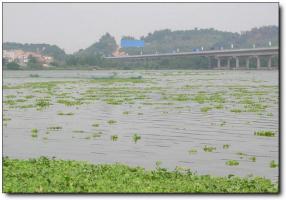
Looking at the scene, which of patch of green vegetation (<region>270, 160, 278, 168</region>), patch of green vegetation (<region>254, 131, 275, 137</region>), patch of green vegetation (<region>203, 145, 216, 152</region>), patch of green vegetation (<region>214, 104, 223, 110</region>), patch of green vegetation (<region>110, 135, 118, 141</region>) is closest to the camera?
patch of green vegetation (<region>270, 160, 278, 168</region>)

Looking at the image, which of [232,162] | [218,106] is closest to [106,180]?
[232,162]

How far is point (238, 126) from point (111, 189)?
1177cm

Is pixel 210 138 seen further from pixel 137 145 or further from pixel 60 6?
pixel 60 6

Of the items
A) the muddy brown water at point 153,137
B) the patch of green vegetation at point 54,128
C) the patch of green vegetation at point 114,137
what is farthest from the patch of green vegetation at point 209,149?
the patch of green vegetation at point 54,128

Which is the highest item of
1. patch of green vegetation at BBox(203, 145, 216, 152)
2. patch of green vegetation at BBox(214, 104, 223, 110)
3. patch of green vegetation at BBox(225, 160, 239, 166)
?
patch of green vegetation at BBox(214, 104, 223, 110)

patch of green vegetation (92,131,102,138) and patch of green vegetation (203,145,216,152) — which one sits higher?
patch of green vegetation (92,131,102,138)

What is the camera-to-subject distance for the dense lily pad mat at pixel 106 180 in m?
8.30

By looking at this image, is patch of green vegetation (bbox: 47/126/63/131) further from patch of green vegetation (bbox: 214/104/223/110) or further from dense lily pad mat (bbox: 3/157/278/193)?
patch of green vegetation (bbox: 214/104/223/110)

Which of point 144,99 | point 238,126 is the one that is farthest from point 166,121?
point 144,99

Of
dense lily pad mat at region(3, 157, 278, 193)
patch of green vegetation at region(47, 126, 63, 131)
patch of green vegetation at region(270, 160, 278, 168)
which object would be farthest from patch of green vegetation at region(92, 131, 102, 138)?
patch of green vegetation at region(270, 160, 278, 168)

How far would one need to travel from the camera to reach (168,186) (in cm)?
872

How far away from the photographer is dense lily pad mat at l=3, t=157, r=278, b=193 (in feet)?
27.2

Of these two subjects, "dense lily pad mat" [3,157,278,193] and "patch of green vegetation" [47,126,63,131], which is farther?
"patch of green vegetation" [47,126,63,131]

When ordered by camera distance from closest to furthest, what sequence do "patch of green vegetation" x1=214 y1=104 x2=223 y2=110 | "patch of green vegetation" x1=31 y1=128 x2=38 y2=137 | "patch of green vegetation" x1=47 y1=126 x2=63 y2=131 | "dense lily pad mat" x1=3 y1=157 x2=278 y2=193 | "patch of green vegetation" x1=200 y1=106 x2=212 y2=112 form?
"dense lily pad mat" x1=3 y1=157 x2=278 y2=193, "patch of green vegetation" x1=31 y1=128 x2=38 y2=137, "patch of green vegetation" x1=47 y1=126 x2=63 y2=131, "patch of green vegetation" x1=200 y1=106 x2=212 y2=112, "patch of green vegetation" x1=214 y1=104 x2=223 y2=110
